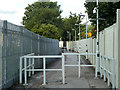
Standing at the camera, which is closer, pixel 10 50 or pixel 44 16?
pixel 10 50

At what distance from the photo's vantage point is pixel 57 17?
64000 mm

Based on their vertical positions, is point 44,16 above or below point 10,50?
above

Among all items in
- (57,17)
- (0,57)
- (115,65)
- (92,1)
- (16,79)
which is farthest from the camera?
(57,17)

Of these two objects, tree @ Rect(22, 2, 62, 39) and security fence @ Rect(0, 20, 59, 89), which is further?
tree @ Rect(22, 2, 62, 39)

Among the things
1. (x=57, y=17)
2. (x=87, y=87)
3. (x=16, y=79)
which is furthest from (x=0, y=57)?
(x=57, y=17)

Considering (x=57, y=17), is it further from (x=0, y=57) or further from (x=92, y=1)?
(x=0, y=57)

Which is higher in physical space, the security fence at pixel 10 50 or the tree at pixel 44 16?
the tree at pixel 44 16

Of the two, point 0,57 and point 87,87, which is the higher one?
point 0,57

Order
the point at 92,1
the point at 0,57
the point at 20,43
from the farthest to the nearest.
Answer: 1. the point at 92,1
2. the point at 20,43
3. the point at 0,57

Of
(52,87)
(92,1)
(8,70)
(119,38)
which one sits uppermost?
(92,1)

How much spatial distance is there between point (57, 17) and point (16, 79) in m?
56.0

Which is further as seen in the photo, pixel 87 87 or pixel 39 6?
pixel 39 6

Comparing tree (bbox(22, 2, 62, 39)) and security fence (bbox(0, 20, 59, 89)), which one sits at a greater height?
tree (bbox(22, 2, 62, 39))

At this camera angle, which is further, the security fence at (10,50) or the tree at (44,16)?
the tree at (44,16)
